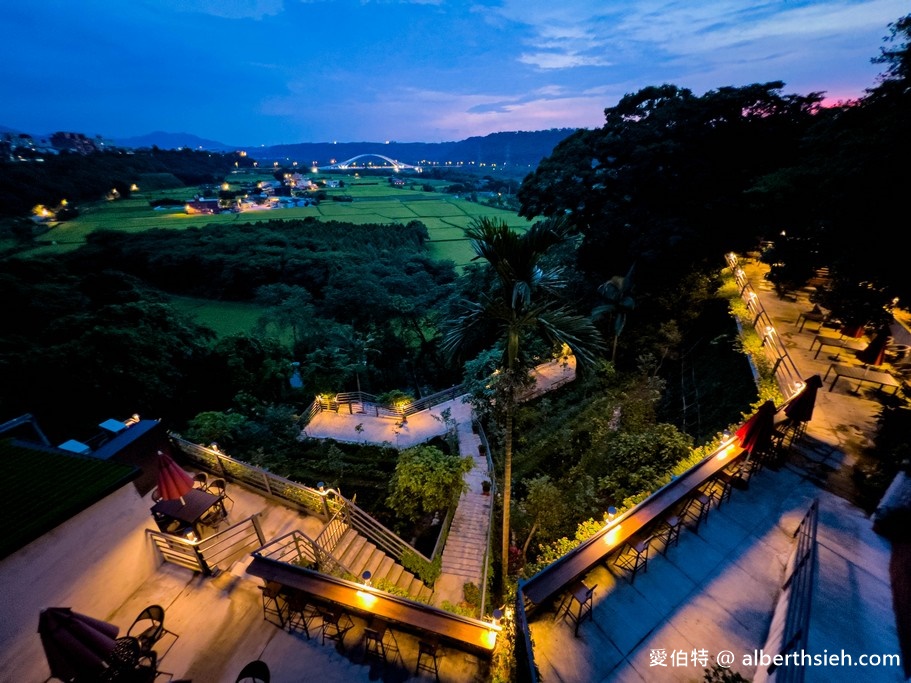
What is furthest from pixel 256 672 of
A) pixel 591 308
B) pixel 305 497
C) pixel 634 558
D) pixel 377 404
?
pixel 591 308

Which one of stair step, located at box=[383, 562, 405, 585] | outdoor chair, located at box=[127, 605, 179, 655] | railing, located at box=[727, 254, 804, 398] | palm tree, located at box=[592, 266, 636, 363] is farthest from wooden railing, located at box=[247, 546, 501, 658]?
palm tree, located at box=[592, 266, 636, 363]

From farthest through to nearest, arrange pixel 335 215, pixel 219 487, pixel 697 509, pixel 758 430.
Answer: pixel 335 215 < pixel 219 487 < pixel 758 430 < pixel 697 509

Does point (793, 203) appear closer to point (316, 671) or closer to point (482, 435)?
point (482, 435)

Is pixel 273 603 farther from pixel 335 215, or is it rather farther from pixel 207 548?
pixel 335 215

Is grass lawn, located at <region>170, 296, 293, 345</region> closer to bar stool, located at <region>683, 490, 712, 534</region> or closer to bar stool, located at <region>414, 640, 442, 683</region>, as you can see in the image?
bar stool, located at <region>414, 640, 442, 683</region>

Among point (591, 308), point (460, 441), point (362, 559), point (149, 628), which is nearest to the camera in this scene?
point (149, 628)

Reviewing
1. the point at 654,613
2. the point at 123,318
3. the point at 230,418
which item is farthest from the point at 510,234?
the point at 123,318
